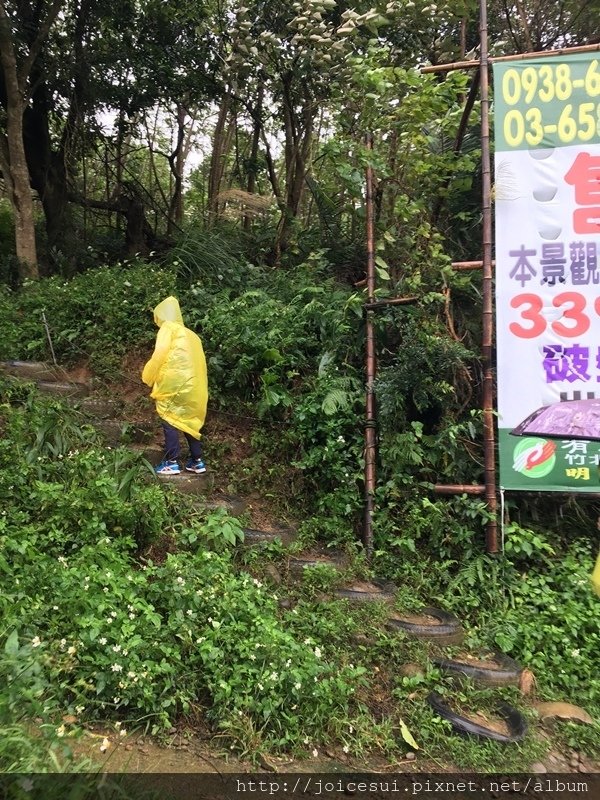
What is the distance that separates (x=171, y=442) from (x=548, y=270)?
11.1ft

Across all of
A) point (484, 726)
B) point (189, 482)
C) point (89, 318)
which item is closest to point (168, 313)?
point (189, 482)

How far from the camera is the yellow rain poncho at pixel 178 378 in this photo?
463cm

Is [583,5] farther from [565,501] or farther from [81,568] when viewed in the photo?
Answer: [81,568]

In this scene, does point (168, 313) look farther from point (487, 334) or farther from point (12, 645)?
Result: point (12, 645)

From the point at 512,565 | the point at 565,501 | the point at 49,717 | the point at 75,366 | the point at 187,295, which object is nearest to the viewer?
the point at 49,717

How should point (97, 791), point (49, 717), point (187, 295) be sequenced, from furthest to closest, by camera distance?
1. point (187, 295)
2. point (49, 717)
3. point (97, 791)

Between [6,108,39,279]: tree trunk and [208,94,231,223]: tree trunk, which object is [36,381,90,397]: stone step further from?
[208,94,231,223]: tree trunk

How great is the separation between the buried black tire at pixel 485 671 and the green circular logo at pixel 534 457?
138 cm

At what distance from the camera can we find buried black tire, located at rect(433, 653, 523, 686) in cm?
345

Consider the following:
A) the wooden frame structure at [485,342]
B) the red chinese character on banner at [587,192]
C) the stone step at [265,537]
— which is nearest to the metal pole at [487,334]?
the wooden frame structure at [485,342]

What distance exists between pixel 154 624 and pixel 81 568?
615 millimetres

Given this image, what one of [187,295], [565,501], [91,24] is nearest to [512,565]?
[565,501]

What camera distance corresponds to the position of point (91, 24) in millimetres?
9195

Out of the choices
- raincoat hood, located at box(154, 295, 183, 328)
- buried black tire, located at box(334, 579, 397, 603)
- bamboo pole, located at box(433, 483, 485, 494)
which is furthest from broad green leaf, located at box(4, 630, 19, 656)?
bamboo pole, located at box(433, 483, 485, 494)
